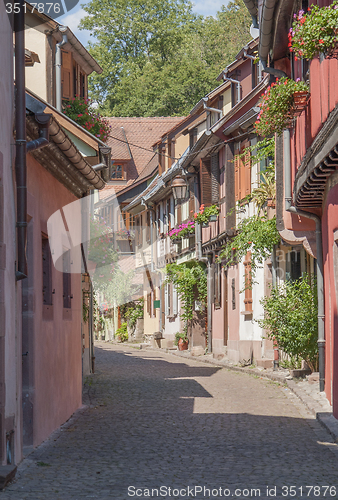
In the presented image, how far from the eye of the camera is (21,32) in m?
7.41

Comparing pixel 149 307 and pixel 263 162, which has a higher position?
pixel 263 162

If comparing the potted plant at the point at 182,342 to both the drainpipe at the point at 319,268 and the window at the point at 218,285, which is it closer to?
the window at the point at 218,285

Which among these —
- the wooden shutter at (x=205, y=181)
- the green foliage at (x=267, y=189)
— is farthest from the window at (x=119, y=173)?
the green foliage at (x=267, y=189)

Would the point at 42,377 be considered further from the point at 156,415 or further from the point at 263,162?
the point at 263,162

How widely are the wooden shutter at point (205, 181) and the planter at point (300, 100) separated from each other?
44.4ft

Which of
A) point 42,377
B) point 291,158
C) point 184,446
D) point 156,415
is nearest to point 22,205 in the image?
point 42,377

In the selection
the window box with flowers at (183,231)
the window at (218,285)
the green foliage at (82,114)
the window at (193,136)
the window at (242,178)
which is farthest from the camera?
the window at (193,136)

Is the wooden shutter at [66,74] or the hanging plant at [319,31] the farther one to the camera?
the wooden shutter at [66,74]

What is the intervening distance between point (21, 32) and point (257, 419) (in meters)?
5.88

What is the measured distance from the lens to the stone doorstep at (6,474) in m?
6.09

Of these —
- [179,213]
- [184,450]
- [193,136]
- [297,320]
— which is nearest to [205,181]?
[193,136]

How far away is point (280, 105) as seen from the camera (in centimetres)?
1080

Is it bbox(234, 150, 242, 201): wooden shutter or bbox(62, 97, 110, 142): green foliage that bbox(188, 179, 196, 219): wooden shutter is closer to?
bbox(234, 150, 242, 201): wooden shutter

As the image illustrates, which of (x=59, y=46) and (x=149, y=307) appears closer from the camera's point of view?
(x=59, y=46)
